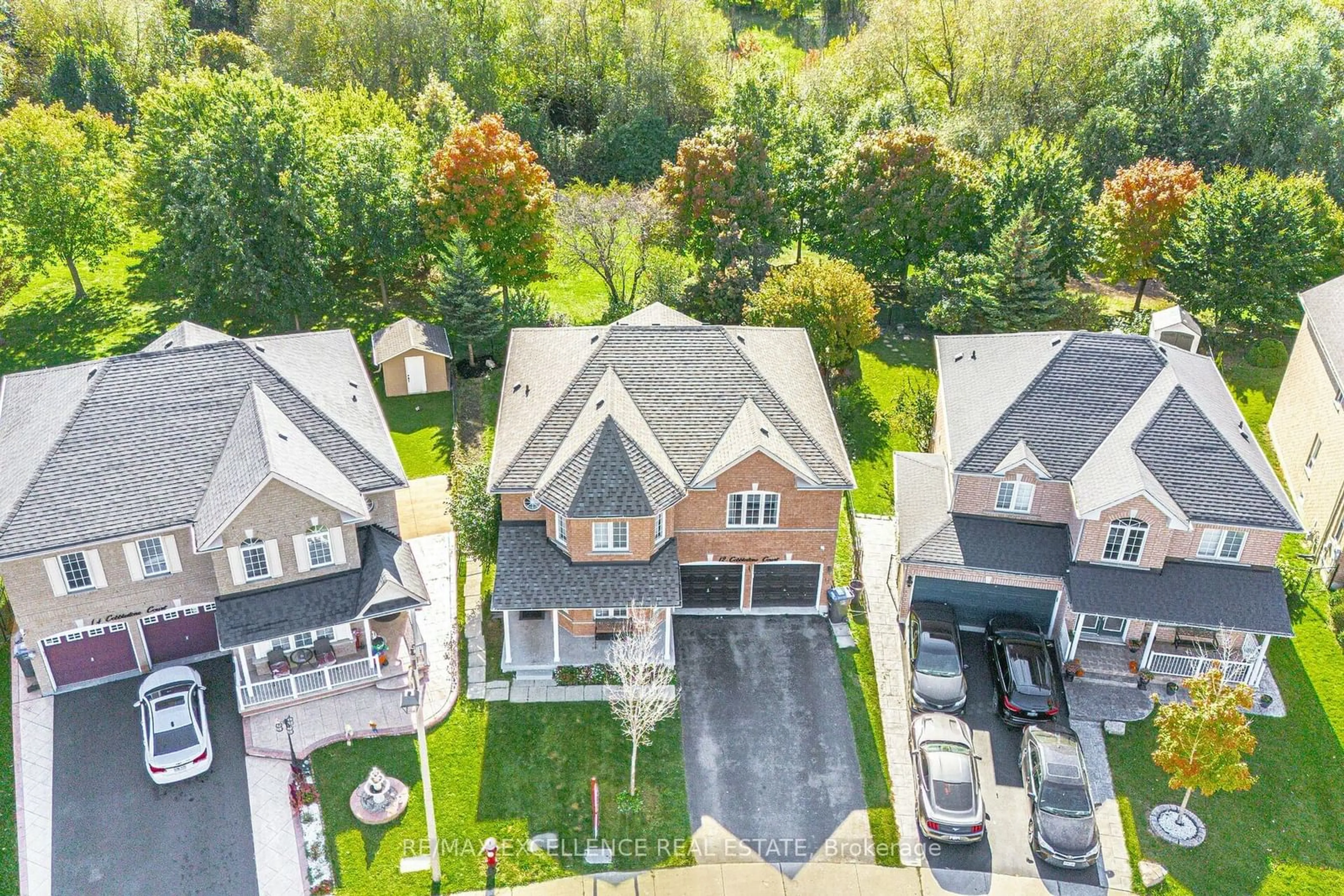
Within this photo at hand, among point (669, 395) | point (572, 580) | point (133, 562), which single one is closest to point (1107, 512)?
point (669, 395)

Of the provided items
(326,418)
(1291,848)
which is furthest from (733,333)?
(1291,848)

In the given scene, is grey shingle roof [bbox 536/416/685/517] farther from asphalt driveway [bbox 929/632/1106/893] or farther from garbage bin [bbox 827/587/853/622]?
asphalt driveway [bbox 929/632/1106/893]

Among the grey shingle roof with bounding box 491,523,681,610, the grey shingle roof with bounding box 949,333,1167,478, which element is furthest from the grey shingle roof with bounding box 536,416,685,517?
the grey shingle roof with bounding box 949,333,1167,478

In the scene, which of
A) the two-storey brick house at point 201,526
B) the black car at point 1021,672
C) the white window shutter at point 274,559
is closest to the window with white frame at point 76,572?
the two-storey brick house at point 201,526

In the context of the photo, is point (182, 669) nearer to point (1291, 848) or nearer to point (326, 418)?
point (326, 418)

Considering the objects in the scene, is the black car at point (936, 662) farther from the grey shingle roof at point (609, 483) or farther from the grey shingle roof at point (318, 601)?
the grey shingle roof at point (318, 601)

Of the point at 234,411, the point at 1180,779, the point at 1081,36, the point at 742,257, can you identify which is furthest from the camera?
the point at 1081,36
